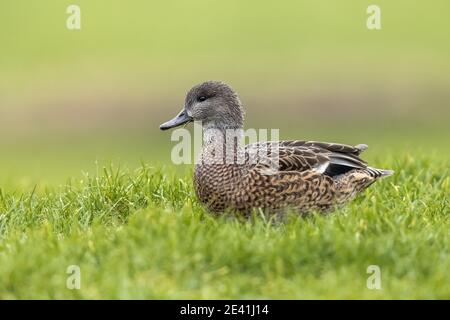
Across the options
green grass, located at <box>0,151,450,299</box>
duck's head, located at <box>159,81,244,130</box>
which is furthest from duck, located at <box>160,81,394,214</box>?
green grass, located at <box>0,151,450,299</box>

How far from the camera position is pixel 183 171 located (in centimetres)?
1013

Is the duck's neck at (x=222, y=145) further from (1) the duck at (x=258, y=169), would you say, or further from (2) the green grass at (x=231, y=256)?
(2) the green grass at (x=231, y=256)

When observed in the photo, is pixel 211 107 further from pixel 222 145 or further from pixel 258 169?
pixel 258 169

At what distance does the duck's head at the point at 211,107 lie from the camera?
841cm

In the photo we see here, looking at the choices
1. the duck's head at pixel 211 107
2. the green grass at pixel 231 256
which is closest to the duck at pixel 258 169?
the duck's head at pixel 211 107

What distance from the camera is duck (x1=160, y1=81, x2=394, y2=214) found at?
25.8 ft

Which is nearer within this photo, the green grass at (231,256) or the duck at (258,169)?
the green grass at (231,256)

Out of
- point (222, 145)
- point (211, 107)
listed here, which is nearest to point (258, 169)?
point (222, 145)

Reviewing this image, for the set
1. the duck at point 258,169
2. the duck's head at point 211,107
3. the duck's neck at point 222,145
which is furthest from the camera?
the duck's head at point 211,107

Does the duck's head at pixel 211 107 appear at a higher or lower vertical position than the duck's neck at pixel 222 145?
higher

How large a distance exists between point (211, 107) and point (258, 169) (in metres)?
0.81

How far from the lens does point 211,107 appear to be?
8406mm

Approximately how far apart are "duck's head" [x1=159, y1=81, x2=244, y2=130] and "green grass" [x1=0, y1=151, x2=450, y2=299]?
1.09 m
